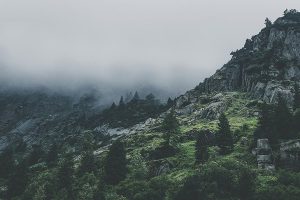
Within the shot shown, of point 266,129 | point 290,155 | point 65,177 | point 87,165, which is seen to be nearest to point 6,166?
point 87,165

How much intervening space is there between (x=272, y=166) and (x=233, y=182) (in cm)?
1627

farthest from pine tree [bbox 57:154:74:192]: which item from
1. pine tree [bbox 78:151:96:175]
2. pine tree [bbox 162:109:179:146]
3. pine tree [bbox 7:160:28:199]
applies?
pine tree [bbox 162:109:179:146]

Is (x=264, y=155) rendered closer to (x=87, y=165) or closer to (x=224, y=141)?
(x=224, y=141)

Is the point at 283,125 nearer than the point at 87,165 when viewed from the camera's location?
Yes

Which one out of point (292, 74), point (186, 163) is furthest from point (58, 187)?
point (292, 74)

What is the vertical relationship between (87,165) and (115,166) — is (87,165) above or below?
below

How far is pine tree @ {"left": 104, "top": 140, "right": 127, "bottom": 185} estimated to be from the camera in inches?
4427

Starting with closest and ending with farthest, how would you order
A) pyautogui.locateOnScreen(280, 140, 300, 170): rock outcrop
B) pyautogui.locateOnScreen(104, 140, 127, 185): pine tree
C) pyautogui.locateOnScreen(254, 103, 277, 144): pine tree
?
pyautogui.locateOnScreen(280, 140, 300, 170): rock outcrop
pyautogui.locateOnScreen(104, 140, 127, 185): pine tree
pyautogui.locateOnScreen(254, 103, 277, 144): pine tree

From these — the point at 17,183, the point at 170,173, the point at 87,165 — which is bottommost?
the point at 17,183

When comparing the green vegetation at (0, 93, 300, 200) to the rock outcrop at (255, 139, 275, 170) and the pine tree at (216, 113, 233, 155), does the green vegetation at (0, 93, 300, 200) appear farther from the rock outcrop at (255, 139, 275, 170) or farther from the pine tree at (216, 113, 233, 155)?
the rock outcrop at (255, 139, 275, 170)

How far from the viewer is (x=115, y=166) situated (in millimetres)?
115438

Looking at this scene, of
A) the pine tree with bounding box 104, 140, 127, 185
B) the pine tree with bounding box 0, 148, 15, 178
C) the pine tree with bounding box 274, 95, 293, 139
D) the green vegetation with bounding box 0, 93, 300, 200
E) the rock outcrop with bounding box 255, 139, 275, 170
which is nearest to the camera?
the green vegetation with bounding box 0, 93, 300, 200

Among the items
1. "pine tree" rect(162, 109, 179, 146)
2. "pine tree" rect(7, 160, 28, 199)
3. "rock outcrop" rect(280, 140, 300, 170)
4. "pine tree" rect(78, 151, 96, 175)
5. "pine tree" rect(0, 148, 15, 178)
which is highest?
"rock outcrop" rect(280, 140, 300, 170)

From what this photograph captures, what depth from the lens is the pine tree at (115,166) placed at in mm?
112438
